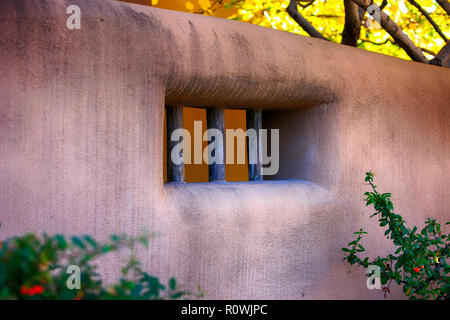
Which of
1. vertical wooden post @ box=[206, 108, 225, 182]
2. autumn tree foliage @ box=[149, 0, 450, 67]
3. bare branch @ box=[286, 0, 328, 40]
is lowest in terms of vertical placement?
vertical wooden post @ box=[206, 108, 225, 182]

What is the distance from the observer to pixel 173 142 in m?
3.36

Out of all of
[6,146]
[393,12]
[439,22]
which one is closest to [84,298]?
[6,146]

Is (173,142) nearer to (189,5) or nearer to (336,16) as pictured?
(189,5)

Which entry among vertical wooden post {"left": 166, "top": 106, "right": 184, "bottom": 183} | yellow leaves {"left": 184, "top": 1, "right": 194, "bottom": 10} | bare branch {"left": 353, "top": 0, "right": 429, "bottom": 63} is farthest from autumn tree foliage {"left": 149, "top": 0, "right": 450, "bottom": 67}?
vertical wooden post {"left": 166, "top": 106, "right": 184, "bottom": 183}

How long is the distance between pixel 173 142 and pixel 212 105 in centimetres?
35

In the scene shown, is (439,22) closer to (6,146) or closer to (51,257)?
(6,146)

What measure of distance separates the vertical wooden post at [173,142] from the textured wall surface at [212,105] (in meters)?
0.10

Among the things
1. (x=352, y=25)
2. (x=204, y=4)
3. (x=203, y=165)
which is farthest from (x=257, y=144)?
(x=204, y=4)

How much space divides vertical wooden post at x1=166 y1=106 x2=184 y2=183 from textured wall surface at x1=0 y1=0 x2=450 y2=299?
0.34 feet

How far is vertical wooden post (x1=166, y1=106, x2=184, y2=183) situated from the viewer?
3.34 metres

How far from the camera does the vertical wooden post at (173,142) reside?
3.34m

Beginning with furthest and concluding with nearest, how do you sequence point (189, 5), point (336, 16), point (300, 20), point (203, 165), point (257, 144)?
point (336, 16), point (203, 165), point (189, 5), point (300, 20), point (257, 144)

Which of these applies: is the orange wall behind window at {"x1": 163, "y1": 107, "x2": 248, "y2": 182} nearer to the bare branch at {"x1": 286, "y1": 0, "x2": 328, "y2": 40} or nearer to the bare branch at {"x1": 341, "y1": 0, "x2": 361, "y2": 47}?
the bare branch at {"x1": 286, "y1": 0, "x2": 328, "y2": 40}

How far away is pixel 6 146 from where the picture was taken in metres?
2.49
